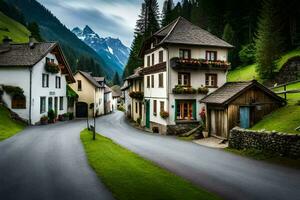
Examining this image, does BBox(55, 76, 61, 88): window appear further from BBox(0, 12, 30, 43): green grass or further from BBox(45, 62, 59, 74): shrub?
BBox(0, 12, 30, 43): green grass

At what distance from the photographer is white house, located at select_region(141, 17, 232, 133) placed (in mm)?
30516

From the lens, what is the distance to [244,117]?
24453mm

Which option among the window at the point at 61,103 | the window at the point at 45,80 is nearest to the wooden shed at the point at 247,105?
the window at the point at 45,80

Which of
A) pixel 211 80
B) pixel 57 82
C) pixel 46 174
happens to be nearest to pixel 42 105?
pixel 57 82

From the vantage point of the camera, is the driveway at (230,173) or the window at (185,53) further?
the window at (185,53)

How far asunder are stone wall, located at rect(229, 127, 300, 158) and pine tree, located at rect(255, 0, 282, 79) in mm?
26763

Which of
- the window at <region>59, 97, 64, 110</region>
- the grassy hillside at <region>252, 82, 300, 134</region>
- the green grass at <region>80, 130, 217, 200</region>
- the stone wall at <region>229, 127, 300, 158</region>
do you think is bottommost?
the green grass at <region>80, 130, 217, 200</region>

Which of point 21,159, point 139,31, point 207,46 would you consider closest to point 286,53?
point 207,46

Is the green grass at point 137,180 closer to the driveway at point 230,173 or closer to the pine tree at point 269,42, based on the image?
the driveway at point 230,173

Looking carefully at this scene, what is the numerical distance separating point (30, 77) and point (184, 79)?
19107 millimetres

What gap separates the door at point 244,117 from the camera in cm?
2430

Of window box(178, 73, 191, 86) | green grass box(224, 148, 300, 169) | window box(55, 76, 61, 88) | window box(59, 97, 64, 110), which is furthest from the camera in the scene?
window box(59, 97, 64, 110)

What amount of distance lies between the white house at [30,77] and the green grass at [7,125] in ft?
6.66

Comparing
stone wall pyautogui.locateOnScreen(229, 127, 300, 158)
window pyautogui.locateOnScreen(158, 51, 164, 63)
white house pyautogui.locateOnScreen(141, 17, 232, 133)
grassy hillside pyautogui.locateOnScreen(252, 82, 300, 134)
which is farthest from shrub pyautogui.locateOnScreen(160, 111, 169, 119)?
stone wall pyautogui.locateOnScreen(229, 127, 300, 158)
